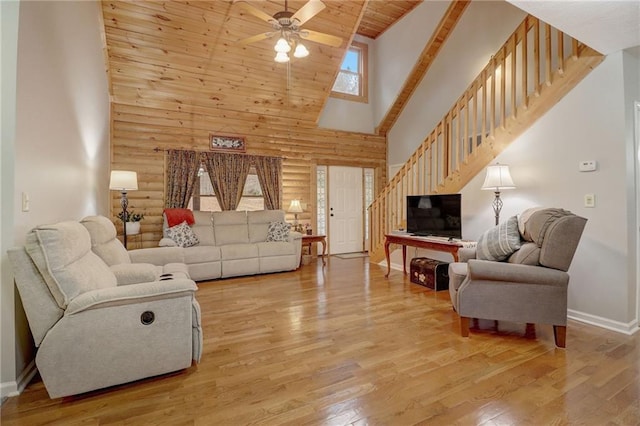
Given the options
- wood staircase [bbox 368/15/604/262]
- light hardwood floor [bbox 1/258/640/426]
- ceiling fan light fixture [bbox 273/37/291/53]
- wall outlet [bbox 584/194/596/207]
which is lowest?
light hardwood floor [bbox 1/258/640/426]

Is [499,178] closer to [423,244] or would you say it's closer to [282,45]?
[423,244]

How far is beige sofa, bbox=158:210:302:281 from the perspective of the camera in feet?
15.5

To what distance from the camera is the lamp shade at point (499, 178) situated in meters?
3.39

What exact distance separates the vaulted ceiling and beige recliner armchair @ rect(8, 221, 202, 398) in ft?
12.3

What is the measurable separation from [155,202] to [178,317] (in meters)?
3.96

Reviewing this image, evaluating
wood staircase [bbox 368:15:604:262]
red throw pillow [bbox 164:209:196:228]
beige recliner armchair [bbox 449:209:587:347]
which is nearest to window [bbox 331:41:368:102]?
wood staircase [bbox 368:15:604:262]

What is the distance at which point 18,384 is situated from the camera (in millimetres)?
1906

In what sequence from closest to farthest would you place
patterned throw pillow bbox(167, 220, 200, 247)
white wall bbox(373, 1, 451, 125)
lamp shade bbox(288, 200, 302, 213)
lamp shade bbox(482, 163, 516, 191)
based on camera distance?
1. lamp shade bbox(482, 163, 516, 191)
2. patterned throw pillow bbox(167, 220, 200, 247)
3. white wall bbox(373, 1, 451, 125)
4. lamp shade bbox(288, 200, 302, 213)

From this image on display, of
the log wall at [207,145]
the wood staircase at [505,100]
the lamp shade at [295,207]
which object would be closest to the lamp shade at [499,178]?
the wood staircase at [505,100]

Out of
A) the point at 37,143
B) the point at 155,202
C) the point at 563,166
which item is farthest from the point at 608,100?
the point at 155,202

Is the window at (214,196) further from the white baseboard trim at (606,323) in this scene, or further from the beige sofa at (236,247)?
the white baseboard trim at (606,323)

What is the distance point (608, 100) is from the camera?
2814 mm

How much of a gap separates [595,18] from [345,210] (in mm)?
5282

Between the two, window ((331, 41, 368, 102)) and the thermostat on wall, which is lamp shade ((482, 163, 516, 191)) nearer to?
the thermostat on wall
